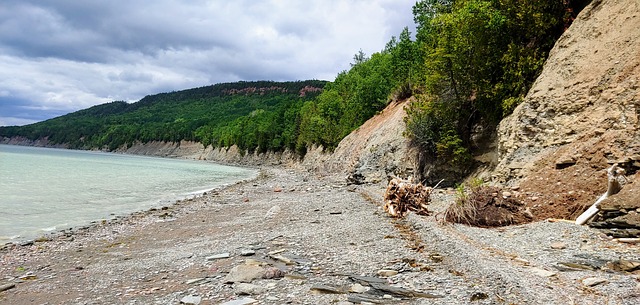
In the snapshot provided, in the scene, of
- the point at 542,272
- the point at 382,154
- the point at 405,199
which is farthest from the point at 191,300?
the point at 382,154

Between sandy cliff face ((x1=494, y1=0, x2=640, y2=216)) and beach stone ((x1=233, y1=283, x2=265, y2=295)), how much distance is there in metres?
8.87

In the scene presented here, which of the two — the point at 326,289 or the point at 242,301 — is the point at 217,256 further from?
the point at 326,289

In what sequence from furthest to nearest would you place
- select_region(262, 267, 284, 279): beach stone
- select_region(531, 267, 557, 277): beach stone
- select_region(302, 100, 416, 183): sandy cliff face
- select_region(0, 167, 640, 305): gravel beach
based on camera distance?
select_region(302, 100, 416, 183): sandy cliff face → select_region(262, 267, 284, 279): beach stone → select_region(531, 267, 557, 277): beach stone → select_region(0, 167, 640, 305): gravel beach

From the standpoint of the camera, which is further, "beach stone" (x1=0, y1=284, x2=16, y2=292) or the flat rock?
"beach stone" (x1=0, y1=284, x2=16, y2=292)

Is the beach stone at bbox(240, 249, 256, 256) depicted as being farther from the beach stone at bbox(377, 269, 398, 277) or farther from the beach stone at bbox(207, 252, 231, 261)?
the beach stone at bbox(377, 269, 398, 277)

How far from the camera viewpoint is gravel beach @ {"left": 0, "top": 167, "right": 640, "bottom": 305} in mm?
6090

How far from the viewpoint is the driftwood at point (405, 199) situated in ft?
45.8

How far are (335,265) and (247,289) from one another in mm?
2123

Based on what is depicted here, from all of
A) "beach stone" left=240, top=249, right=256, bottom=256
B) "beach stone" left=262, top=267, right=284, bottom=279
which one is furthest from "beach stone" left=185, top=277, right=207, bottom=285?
"beach stone" left=240, top=249, right=256, bottom=256

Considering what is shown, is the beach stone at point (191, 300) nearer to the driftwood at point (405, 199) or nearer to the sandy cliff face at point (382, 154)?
the driftwood at point (405, 199)

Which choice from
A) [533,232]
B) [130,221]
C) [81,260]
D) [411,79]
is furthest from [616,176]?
[411,79]

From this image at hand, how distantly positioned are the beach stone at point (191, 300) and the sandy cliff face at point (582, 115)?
981 cm

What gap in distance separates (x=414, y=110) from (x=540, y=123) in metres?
10.9

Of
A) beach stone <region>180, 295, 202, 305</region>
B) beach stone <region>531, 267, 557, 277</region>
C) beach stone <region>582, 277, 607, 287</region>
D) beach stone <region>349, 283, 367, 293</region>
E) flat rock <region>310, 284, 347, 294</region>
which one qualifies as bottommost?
beach stone <region>180, 295, 202, 305</region>
